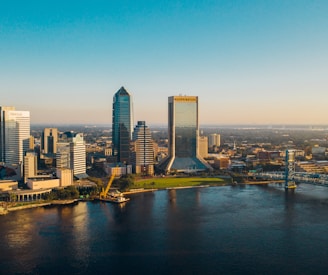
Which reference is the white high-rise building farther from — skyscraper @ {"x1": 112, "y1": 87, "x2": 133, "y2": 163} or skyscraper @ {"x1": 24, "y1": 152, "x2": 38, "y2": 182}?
skyscraper @ {"x1": 112, "y1": 87, "x2": 133, "y2": 163}

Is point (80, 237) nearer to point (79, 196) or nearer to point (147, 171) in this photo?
point (79, 196)

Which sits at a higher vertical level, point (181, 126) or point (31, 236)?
point (181, 126)

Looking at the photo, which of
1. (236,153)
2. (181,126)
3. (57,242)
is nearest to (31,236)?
(57,242)

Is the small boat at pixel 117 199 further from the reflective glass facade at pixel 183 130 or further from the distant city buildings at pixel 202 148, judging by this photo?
the distant city buildings at pixel 202 148

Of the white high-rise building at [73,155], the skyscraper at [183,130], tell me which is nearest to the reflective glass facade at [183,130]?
the skyscraper at [183,130]

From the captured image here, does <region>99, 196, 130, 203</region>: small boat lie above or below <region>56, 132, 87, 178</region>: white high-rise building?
below

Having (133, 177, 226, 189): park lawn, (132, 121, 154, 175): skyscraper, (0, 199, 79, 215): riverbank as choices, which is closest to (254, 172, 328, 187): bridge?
(133, 177, 226, 189): park lawn

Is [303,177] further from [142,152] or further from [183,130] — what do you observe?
[142,152]
